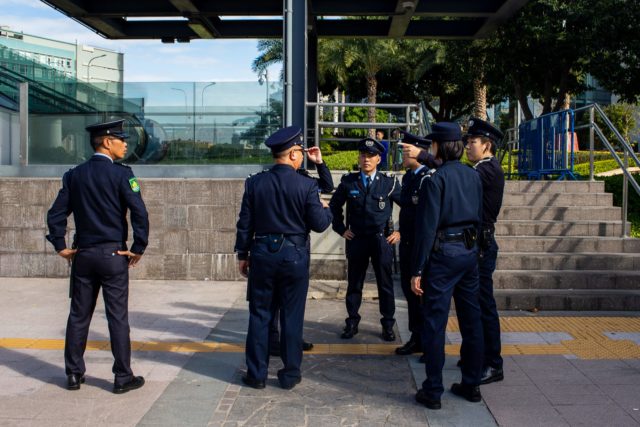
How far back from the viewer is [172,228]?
9.16m

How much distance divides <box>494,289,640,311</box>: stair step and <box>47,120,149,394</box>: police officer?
14.3 ft

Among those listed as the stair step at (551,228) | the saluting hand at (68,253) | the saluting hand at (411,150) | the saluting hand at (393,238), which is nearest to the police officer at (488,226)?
the saluting hand at (411,150)

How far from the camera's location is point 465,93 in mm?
41625

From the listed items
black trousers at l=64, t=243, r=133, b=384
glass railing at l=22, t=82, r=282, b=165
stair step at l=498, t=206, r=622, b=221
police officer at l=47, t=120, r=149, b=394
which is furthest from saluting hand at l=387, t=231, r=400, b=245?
glass railing at l=22, t=82, r=282, b=165

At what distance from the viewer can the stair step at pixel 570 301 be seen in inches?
296

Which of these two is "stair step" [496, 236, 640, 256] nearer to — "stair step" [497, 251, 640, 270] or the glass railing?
"stair step" [497, 251, 640, 270]

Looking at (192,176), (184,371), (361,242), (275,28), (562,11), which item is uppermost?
(562,11)

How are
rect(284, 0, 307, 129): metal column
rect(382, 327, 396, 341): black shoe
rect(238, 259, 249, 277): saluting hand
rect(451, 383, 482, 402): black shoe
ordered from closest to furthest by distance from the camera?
rect(451, 383, 482, 402): black shoe, rect(238, 259, 249, 277): saluting hand, rect(382, 327, 396, 341): black shoe, rect(284, 0, 307, 129): metal column

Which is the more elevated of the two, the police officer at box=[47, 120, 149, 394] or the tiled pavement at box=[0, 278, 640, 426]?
the police officer at box=[47, 120, 149, 394]

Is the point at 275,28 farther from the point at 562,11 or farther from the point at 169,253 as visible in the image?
the point at 562,11

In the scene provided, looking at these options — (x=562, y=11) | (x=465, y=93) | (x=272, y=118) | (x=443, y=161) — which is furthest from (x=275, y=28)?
(x=465, y=93)

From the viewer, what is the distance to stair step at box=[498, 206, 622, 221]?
9109 millimetres

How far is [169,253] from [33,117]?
2963mm

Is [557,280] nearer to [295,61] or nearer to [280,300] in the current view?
[280,300]
